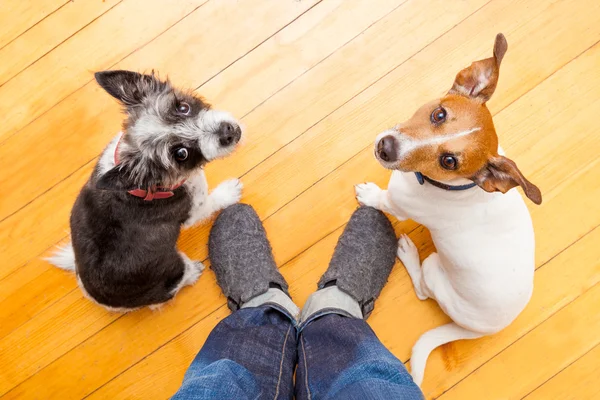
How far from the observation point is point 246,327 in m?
2.12

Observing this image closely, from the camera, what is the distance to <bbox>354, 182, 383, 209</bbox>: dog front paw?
2.52 meters

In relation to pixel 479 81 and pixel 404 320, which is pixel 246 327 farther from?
pixel 479 81

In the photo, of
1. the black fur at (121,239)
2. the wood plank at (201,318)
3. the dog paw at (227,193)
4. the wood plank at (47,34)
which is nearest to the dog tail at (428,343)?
the wood plank at (201,318)

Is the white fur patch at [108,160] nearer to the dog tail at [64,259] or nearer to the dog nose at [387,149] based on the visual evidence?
the dog tail at [64,259]

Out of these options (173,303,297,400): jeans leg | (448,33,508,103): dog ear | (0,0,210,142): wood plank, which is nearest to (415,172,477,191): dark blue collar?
(448,33,508,103): dog ear

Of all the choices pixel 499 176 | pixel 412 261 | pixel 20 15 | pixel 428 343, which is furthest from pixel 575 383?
pixel 20 15

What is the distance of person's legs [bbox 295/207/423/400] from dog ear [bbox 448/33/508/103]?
35.1 inches

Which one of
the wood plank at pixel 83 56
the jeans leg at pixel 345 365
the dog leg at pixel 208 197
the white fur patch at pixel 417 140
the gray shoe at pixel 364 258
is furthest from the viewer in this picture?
the wood plank at pixel 83 56

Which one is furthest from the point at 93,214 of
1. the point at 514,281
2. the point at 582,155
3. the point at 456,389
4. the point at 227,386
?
the point at 582,155

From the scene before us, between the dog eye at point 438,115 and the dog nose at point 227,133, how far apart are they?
2.78ft

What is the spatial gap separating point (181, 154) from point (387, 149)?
87 cm

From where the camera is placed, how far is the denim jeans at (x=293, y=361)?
1.65 meters

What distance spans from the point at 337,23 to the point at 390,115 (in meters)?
0.62

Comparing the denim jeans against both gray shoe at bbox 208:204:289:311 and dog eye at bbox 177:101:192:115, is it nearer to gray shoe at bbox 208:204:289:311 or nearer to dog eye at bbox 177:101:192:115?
gray shoe at bbox 208:204:289:311
